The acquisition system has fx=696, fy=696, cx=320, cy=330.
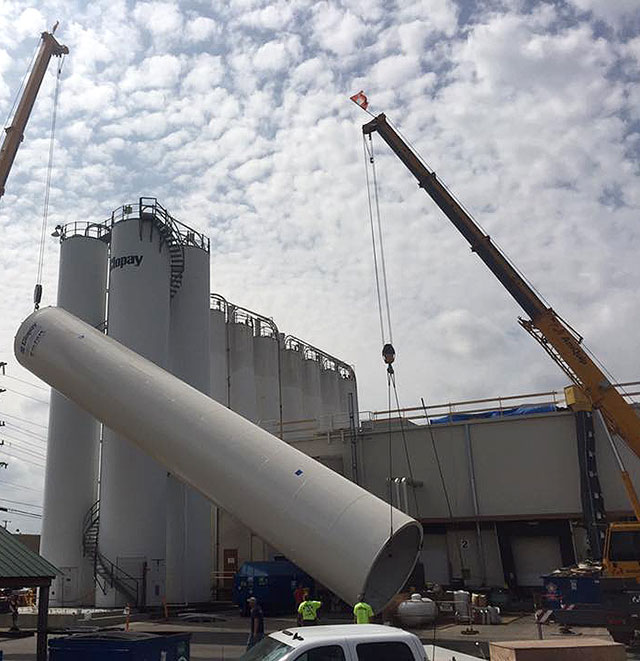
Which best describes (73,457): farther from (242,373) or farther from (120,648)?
(120,648)

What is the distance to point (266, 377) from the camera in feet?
147

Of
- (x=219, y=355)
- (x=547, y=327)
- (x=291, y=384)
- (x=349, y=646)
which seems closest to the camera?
(x=349, y=646)

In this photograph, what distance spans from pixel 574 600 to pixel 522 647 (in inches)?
449

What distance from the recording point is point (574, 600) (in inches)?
688

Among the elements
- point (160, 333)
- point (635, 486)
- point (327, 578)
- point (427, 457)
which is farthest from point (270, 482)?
point (635, 486)

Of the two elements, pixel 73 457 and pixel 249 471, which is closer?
pixel 249 471

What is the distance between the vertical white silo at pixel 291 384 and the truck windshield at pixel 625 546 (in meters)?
29.0

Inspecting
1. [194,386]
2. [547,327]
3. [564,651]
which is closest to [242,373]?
[194,386]

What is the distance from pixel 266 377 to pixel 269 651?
3818cm

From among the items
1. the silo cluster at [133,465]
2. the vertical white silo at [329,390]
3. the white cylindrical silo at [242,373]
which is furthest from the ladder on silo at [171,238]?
the vertical white silo at [329,390]

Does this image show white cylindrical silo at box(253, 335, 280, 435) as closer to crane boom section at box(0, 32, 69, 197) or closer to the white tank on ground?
crane boom section at box(0, 32, 69, 197)

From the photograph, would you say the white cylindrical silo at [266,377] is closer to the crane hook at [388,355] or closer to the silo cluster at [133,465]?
the silo cluster at [133,465]

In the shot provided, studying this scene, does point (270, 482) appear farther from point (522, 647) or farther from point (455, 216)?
point (455, 216)

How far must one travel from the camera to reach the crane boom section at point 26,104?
32.7 meters
